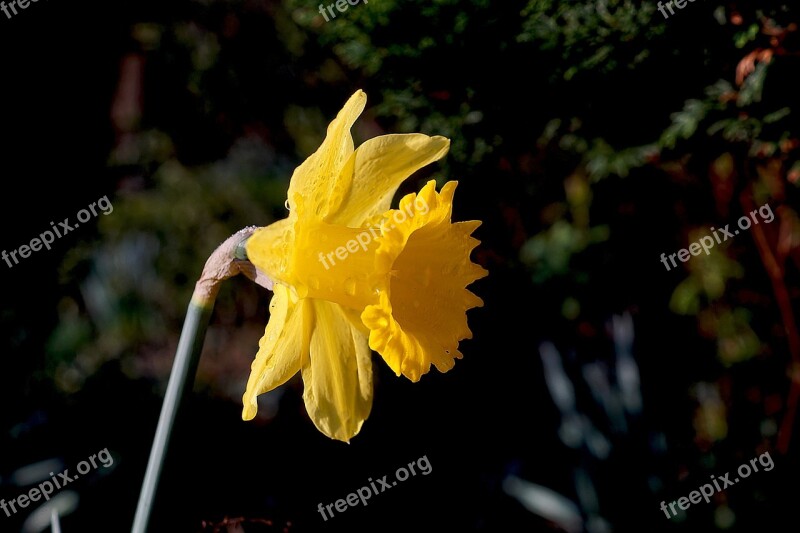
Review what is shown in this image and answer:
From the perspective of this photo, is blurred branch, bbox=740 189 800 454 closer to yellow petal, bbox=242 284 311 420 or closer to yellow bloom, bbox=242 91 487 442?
yellow bloom, bbox=242 91 487 442

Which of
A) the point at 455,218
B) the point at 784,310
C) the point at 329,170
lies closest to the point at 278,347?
the point at 329,170

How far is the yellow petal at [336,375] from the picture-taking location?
1076 millimetres

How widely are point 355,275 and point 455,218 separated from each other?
3.08 feet

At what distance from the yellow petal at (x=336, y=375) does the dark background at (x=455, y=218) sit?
0.60m

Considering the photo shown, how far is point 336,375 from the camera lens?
1099 mm

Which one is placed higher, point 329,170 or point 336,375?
point 329,170

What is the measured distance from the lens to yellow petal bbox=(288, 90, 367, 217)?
998 mm

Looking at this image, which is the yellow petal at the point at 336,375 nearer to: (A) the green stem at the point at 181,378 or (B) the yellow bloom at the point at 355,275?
(B) the yellow bloom at the point at 355,275

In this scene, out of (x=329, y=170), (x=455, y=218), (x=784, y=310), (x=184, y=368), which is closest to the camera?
(x=184, y=368)

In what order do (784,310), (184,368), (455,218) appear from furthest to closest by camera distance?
1. (784,310)
2. (455,218)
3. (184,368)

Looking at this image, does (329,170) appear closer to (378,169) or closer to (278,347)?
(378,169)

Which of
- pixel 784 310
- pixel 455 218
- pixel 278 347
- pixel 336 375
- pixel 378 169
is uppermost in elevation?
pixel 378 169

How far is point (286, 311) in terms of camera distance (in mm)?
977

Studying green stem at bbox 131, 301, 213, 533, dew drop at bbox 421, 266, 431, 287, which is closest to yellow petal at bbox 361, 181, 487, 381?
dew drop at bbox 421, 266, 431, 287
